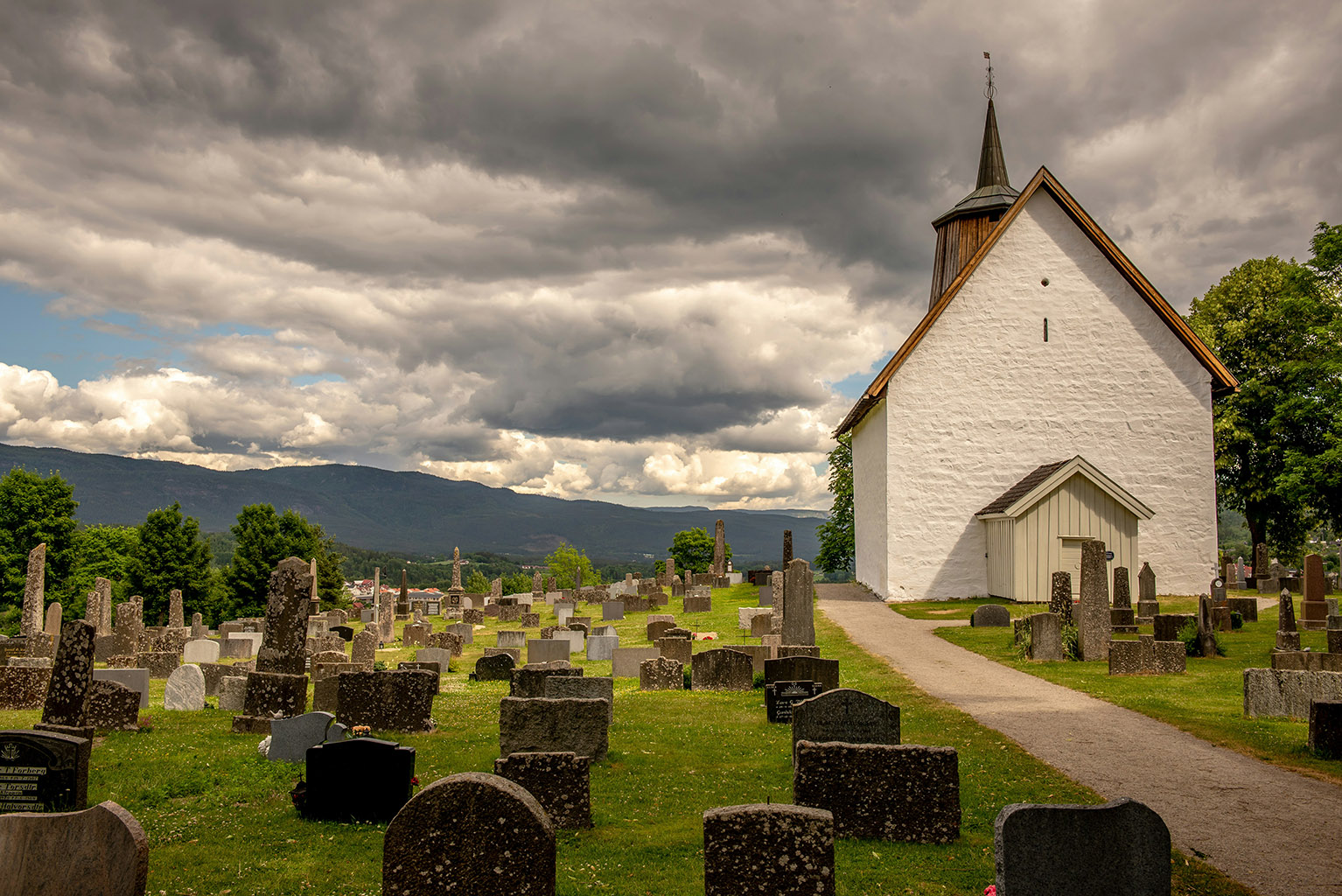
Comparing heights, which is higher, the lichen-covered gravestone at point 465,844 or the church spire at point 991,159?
the church spire at point 991,159

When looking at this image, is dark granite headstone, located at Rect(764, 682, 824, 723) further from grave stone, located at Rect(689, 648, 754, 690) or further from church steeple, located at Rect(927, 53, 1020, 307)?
church steeple, located at Rect(927, 53, 1020, 307)

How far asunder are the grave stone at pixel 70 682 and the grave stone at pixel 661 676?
8.12m

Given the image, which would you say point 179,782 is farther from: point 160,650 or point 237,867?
point 160,650

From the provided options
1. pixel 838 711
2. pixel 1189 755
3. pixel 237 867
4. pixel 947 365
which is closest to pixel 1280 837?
pixel 1189 755

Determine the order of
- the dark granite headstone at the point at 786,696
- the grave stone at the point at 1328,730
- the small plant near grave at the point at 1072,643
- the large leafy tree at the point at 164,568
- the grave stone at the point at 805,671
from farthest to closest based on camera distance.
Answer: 1. the large leafy tree at the point at 164,568
2. the small plant near grave at the point at 1072,643
3. the grave stone at the point at 805,671
4. the dark granite headstone at the point at 786,696
5. the grave stone at the point at 1328,730

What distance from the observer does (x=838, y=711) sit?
8.01 meters

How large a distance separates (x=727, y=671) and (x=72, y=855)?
34.4 ft

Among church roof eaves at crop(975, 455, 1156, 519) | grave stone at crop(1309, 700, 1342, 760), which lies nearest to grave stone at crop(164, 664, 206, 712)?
grave stone at crop(1309, 700, 1342, 760)

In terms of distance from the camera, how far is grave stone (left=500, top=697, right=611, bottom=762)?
8.72 meters

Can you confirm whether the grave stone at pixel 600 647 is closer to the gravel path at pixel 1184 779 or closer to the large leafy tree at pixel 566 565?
the gravel path at pixel 1184 779

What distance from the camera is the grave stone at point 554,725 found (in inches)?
343

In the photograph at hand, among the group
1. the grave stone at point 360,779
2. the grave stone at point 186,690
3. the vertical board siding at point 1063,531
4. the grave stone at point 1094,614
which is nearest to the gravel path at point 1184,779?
the grave stone at point 1094,614

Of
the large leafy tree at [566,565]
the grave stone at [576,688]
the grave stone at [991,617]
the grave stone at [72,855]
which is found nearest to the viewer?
the grave stone at [72,855]

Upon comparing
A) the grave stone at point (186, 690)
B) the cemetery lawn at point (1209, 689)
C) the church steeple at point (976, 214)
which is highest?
the church steeple at point (976, 214)
